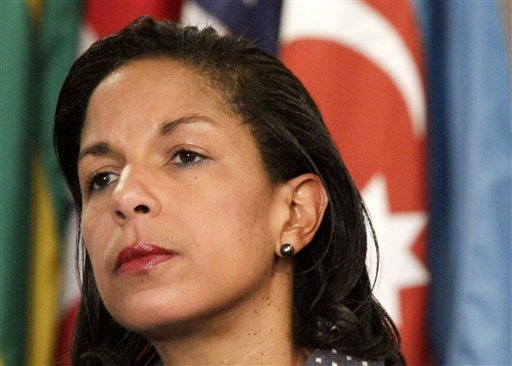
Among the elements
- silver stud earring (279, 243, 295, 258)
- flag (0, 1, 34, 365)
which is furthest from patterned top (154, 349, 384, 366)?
flag (0, 1, 34, 365)

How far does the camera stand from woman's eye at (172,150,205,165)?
3.79 ft

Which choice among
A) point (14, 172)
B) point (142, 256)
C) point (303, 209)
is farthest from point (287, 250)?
point (14, 172)

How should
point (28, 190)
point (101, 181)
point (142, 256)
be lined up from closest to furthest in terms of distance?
point (142, 256) < point (101, 181) < point (28, 190)

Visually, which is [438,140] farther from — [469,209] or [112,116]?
[112,116]

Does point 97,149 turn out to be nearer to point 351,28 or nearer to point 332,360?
point 332,360

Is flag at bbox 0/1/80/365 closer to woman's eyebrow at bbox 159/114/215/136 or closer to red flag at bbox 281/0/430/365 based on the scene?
red flag at bbox 281/0/430/365

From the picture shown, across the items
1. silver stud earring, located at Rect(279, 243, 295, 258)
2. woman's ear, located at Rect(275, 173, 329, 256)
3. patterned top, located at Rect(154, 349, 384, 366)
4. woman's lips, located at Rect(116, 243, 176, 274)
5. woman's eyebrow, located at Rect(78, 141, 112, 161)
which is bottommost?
patterned top, located at Rect(154, 349, 384, 366)

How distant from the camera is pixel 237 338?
1.19 m

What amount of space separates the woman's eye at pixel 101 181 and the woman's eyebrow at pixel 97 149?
0.07 feet

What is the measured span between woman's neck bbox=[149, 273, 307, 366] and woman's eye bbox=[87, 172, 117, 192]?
0.17 m

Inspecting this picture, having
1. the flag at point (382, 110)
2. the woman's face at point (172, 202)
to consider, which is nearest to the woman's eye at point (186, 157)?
the woman's face at point (172, 202)

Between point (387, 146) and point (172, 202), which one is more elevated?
point (387, 146)

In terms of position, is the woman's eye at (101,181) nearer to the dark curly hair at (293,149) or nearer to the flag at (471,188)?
the dark curly hair at (293,149)

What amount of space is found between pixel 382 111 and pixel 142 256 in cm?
67
